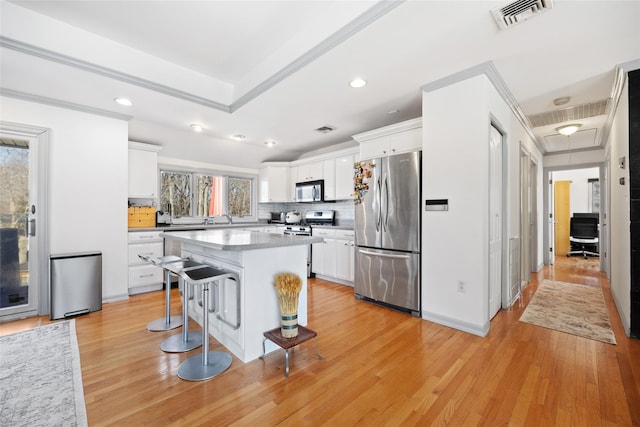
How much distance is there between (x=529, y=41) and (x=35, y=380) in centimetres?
445

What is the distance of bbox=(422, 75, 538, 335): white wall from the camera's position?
2.59 meters

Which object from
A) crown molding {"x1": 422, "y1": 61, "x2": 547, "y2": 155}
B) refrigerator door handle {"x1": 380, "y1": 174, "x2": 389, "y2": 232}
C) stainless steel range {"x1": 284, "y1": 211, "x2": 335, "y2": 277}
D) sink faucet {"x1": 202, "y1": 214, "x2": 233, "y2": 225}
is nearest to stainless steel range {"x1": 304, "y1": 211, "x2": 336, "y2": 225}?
stainless steel range {"x1": 284, "y1": 211, "x2": 335, "y2": 277}

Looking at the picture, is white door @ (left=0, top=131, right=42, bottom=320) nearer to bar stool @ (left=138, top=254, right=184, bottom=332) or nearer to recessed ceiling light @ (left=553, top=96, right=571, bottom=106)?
bar stool @ (left=138, top=254, right=184, bottom=332)

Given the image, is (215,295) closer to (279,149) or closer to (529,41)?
(529,41)

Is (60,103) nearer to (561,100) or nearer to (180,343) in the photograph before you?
(180,343)

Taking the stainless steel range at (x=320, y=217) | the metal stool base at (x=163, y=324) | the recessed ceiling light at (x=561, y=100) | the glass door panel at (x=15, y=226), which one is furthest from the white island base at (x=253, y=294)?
the recessed ceiling light at (x=561, y=100)

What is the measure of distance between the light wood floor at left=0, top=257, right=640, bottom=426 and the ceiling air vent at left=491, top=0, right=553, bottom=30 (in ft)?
8.27

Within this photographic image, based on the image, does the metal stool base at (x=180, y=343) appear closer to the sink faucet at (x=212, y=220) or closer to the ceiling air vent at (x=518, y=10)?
the sink faucet at (x=212, y=220)

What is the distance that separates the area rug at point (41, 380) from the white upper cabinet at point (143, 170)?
2.21 metres

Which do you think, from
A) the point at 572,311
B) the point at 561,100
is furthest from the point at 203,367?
the point at 561,100

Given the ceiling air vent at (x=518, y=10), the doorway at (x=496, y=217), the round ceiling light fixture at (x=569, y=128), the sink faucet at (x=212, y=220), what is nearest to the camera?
the ceiling air vent at (x=518, y=10)

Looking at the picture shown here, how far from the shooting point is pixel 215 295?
8.49 feet

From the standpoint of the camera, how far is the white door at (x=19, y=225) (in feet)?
10.1

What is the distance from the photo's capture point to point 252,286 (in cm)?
220
